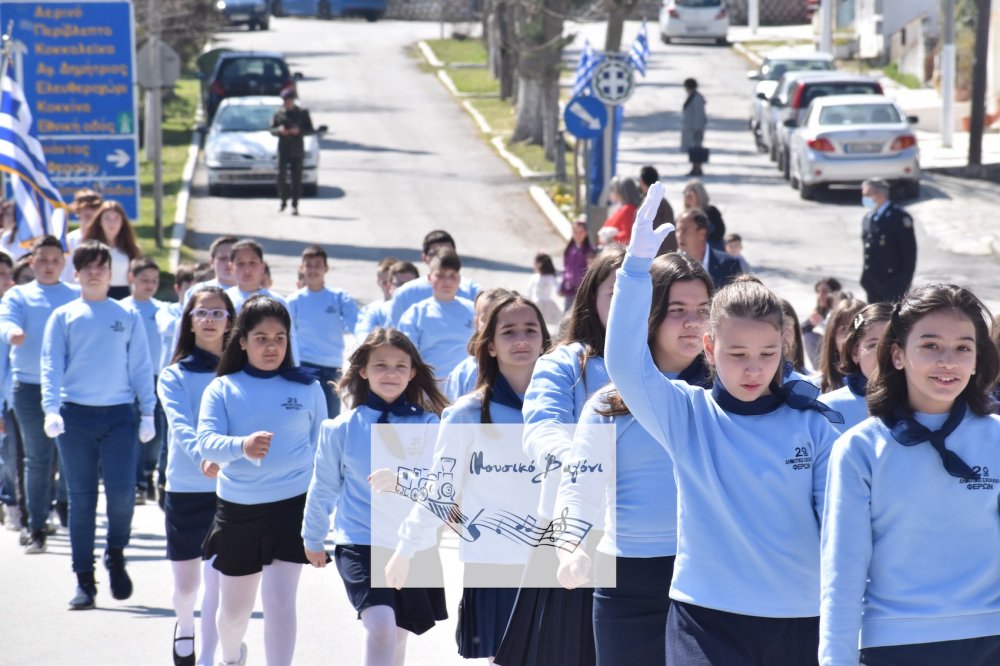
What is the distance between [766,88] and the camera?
105ft

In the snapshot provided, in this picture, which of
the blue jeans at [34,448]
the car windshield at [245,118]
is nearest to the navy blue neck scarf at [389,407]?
the blue jeans at [34,448]

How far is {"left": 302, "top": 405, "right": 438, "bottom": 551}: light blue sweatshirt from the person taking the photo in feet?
21.4

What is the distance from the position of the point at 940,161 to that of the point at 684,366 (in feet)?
88.0

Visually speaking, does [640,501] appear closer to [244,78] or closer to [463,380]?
[463,380]

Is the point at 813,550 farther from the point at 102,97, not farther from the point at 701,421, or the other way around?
the point at 102,97

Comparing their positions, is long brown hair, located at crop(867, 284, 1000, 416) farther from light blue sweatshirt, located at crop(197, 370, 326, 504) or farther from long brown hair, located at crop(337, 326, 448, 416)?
light blue sweatshirt, located at crop(197, 370, 326, 504)

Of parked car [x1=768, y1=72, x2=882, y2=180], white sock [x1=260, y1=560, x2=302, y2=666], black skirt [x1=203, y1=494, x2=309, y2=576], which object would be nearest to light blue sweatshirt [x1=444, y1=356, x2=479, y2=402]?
black skirt [x1=203, y1=494, x2=309, y2=576]

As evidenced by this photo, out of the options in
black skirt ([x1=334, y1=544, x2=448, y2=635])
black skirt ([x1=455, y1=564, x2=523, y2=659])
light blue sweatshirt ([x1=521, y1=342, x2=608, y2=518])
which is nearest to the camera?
light blue sweatshirt ([x1=521, y1=342, x2=608, y2=518])

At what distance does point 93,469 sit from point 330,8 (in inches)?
2150

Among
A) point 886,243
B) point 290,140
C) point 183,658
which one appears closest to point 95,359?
point 183,658

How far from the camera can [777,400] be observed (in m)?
4.66

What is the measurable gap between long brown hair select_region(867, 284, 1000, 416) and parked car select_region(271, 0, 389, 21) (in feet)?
189

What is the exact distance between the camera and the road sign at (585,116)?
1997 cm

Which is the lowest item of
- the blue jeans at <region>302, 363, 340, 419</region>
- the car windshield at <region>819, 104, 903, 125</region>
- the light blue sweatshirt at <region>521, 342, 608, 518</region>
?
the blue jeans at <region>302, 363, 340, 419</region>
